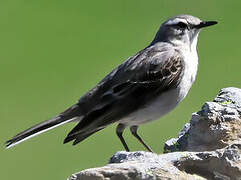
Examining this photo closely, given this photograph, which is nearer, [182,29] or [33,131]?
[33,131]

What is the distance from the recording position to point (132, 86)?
9.86m

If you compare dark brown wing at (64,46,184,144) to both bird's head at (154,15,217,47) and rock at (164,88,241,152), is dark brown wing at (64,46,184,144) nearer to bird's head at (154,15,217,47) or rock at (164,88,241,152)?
bird's head at (154,15,217,47)

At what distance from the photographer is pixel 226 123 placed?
6988mm

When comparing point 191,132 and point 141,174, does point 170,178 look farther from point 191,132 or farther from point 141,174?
point 191,132

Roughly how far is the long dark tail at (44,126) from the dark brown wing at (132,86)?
20 cm

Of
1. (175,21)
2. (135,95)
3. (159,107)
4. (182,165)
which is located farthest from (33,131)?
(182,165)

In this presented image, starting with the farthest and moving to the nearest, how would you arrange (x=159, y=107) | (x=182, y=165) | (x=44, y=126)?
1. (x=44, y=126)
2. (x=159, y=107)
3. (x=182, y=165)

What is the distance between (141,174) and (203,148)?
195 cm

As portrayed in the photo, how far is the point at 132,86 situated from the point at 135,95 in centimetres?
16

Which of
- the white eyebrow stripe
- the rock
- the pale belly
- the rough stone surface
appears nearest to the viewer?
the rough stone surface

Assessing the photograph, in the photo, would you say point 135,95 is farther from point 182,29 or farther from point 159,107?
point 182,29

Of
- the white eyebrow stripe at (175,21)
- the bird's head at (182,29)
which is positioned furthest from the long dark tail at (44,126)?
the white eyebrow stripe at (175,21)

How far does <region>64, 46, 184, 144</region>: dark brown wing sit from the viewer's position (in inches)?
377

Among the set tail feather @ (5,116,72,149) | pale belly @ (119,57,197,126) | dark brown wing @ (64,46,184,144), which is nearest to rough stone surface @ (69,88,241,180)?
pale belly @ (119,57,197,126)
